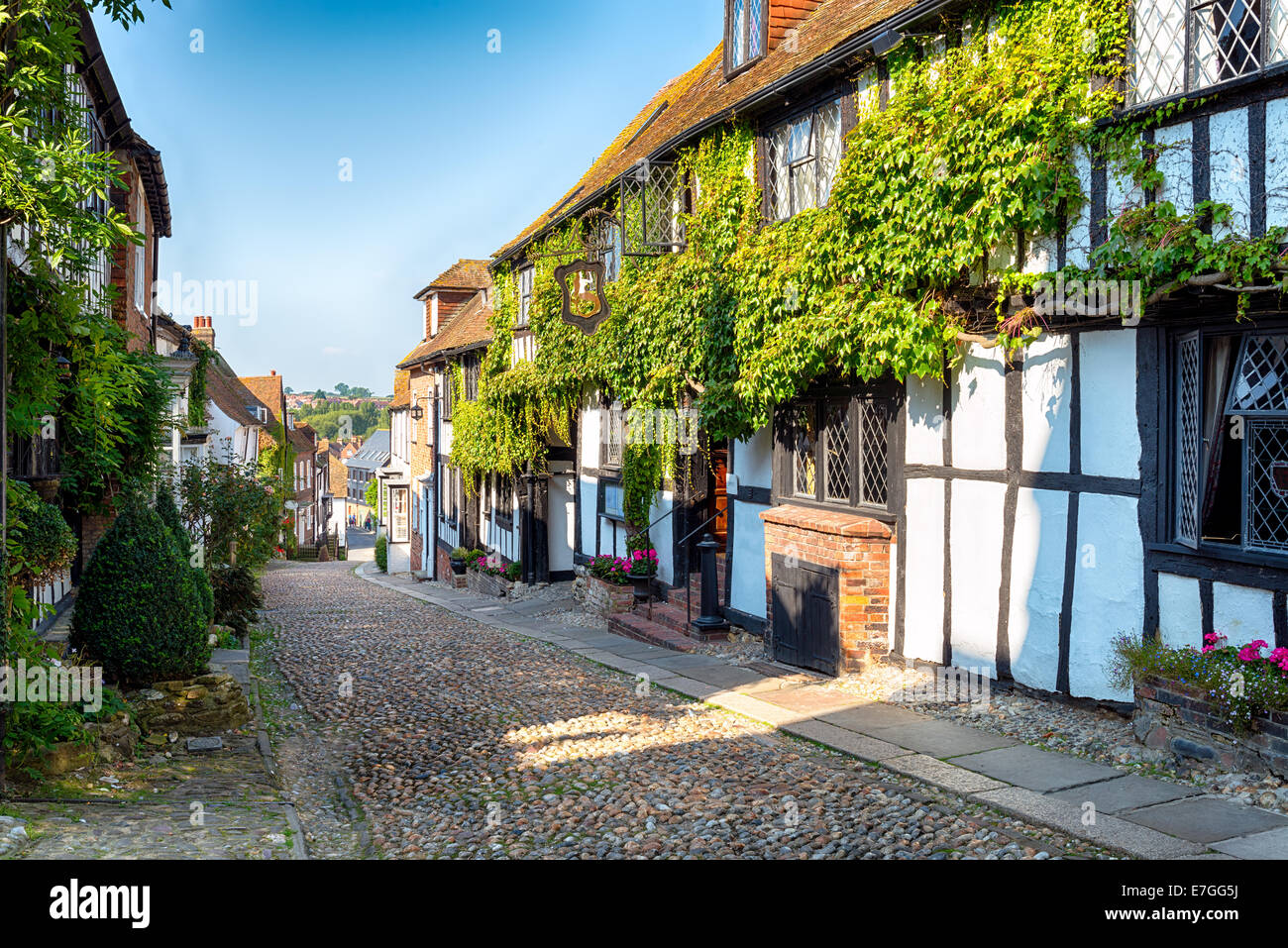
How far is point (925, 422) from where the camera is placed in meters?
9.88

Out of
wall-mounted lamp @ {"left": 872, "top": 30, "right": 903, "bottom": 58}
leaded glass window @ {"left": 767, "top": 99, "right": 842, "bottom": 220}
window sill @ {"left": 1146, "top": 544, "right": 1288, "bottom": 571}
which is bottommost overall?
window sill @ {"left": 1146, "top": 544, "right": 1288, "bottom": 571}

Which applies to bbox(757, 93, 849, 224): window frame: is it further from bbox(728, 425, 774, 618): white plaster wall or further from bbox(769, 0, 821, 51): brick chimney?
bbox(728, 425, 774, 618): white plaster wall

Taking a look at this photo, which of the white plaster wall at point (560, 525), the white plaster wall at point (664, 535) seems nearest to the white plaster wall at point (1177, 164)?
the white plaster wall at point (664, 535)

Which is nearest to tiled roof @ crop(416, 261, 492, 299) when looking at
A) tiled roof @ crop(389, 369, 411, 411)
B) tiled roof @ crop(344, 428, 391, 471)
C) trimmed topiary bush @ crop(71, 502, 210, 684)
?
tiled roof @ crop(389, 369, 411, 411)

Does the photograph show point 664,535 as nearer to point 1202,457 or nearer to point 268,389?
point 1202,457

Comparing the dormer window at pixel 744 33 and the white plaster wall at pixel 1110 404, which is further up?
the dormer window at pixel 744 33

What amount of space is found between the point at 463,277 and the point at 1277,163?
29.9 metres

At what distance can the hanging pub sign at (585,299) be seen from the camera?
1421 centimetres

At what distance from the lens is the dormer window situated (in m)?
14.0

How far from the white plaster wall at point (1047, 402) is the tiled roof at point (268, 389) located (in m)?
46.6

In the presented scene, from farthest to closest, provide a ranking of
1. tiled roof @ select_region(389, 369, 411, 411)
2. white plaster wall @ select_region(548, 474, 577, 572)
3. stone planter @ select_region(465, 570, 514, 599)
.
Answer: tiled roof @ select_region(389, 369, 411, 411)
stone planter @ select_region(465, 570, 514, 599)
white plaster wall @ select_region(548, 474, 577, 572)

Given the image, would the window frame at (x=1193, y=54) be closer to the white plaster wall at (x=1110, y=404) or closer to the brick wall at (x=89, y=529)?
the white plaster wall at (x=1110, y=404)

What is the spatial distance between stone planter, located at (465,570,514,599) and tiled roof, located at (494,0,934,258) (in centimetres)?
722
